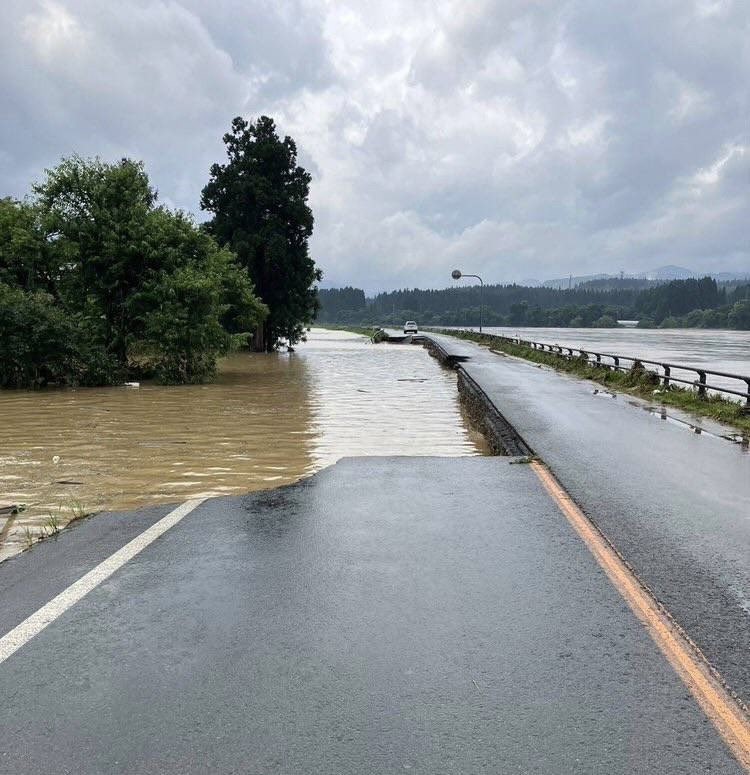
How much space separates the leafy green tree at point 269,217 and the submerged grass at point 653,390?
68.7ft

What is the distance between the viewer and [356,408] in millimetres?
21156

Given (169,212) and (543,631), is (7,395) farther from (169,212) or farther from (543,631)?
(543,631)

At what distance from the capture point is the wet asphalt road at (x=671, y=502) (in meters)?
4.96

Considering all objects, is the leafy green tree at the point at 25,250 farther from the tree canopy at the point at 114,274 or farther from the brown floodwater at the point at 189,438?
the brown floodwater at the point at 189,438

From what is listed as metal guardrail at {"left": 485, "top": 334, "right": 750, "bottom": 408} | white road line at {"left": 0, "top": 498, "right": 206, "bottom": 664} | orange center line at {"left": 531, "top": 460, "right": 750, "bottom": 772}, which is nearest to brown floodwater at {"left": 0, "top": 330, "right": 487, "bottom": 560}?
white road line at {"left": 0, "top": 498, "right": 206, "bottom": 664}

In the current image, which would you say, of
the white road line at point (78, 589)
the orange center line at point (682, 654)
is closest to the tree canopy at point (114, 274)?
the white road line at point (78, 589)

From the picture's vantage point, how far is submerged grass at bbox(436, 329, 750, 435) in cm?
1694

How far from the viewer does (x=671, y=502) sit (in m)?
8.43

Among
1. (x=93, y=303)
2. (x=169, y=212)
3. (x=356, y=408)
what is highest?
(x=169, y=212)

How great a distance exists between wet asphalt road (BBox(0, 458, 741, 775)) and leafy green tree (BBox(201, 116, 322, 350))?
158 ft

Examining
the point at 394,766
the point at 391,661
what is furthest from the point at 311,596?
the point at 394,766

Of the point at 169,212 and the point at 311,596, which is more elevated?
the point at 169,212

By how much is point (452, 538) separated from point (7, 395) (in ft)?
67.9

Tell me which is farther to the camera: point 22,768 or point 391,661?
point 391,661
